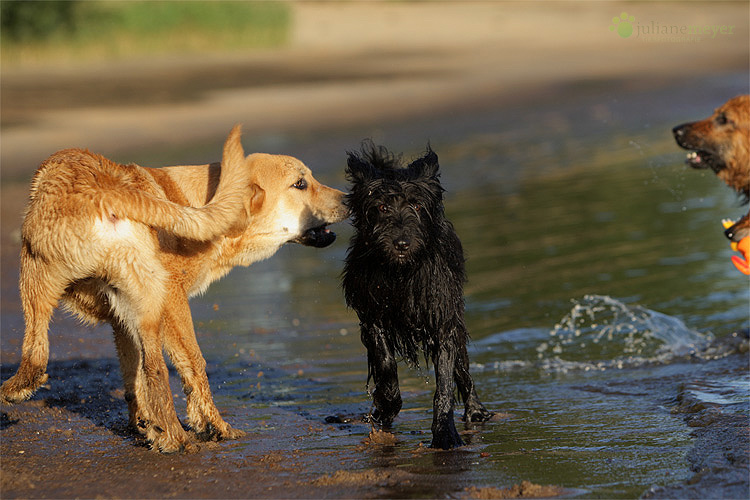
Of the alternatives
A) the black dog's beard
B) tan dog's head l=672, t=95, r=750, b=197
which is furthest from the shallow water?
tan dog's head l=672, t=95, r=750, b=197

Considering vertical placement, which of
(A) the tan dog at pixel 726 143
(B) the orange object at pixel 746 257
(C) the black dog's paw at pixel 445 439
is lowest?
(C) the black dog's paw at pixel 445 439

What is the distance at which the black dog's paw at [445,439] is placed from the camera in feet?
17.5

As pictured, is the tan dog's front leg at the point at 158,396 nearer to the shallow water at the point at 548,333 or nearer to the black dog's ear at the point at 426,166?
the shallow water at the point at 548,333

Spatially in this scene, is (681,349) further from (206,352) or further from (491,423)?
(206,352)

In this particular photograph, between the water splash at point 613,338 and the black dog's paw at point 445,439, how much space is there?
202cm

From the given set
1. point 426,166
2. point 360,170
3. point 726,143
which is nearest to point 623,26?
point 726,143

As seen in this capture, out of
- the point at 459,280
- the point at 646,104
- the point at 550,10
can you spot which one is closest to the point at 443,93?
the point at 646,104

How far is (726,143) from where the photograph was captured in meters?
7.85

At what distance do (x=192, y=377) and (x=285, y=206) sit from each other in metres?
1.37

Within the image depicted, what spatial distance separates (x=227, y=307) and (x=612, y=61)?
Answer: 63.4 ft

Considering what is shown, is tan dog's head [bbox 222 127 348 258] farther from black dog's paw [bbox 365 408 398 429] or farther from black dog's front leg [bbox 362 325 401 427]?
black dog's paw [bbox 365 408 398 429]

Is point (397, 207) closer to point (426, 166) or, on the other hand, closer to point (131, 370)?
point (426, 166)

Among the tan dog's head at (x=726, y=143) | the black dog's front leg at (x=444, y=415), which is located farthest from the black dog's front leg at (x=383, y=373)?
the tan dog's head at (x=726, y=143)

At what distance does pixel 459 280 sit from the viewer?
5.77 meters
